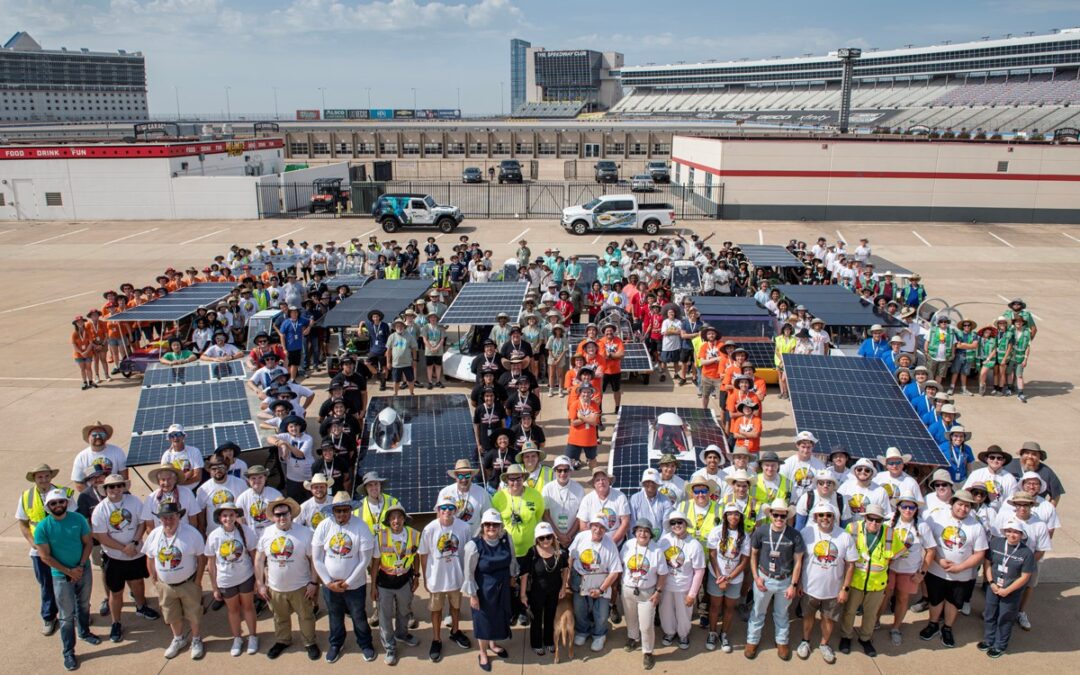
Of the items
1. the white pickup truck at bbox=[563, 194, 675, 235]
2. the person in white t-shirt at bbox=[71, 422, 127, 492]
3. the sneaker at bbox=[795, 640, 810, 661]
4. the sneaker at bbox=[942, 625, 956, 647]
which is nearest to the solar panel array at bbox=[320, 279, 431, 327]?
the person in white t-shirt at bbox=[71, 422, 127, 492]

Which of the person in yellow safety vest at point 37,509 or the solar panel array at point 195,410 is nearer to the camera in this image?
the person in yellow safety vest at point 37,509

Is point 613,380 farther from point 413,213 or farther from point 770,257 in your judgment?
point 413,213

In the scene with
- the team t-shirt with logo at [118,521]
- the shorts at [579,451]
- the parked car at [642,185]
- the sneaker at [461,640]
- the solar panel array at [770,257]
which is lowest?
the sneaker at [461,640]

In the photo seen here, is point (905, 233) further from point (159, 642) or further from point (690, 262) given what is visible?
point (159, 642)

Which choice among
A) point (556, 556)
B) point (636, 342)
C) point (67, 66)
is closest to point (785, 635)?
point (556, 556)

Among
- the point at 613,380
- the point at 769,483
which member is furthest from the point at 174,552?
the point at 613,380

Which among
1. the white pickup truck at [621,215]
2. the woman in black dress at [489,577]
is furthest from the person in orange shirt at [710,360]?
the white pickup truck at [621,215]

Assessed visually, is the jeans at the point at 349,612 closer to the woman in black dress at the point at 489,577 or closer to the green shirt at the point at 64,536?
the woman in black dress at the point at 489,577
